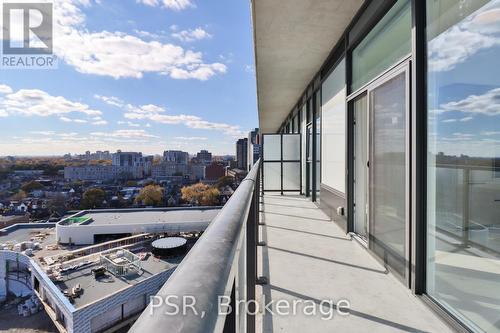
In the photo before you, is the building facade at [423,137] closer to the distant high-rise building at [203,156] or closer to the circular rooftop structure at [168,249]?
the circular rooftop structure at [168,249]

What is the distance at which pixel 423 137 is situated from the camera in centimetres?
228

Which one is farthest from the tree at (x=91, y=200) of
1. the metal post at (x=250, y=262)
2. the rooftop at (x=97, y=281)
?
the metal post at (x=250, y=262)

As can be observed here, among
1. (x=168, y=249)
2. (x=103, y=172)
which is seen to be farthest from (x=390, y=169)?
(x=103, y=172)

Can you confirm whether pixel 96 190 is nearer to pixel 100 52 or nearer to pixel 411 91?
pixel 100 52

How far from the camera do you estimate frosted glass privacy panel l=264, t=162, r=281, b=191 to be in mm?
8188

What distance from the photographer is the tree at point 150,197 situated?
143ft

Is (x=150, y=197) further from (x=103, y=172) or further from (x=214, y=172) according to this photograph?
(x=103, y=172)

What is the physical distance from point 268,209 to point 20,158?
55.3 metres

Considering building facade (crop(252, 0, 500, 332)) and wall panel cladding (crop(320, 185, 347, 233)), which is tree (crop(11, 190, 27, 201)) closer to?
wall panel cladding (crop(320, 185, 347, 233))

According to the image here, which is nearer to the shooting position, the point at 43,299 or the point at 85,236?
the point at 43,299

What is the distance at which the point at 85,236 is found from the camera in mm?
24422

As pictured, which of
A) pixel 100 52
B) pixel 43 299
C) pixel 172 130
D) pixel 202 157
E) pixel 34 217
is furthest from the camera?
pixel 202 157

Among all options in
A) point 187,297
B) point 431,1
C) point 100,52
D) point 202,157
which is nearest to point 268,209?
point 431,1

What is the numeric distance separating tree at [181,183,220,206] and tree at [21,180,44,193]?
73.1 ft
